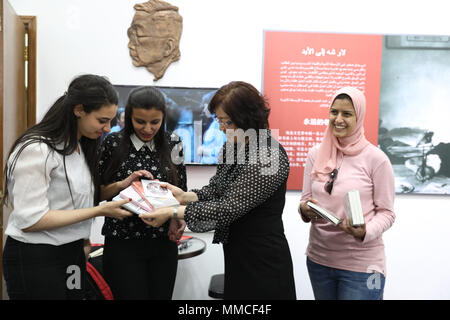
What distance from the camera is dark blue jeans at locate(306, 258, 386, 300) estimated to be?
1.61 meters

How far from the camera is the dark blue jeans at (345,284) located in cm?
161

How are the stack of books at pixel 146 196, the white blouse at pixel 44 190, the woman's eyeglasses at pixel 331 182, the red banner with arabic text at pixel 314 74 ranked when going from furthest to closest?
the red banner with arabic text at pixel 314 74
the woman's eyeglasses at pixel 331 182
the stack of books at pixel 146 196
the white blouse at pixel 44 190

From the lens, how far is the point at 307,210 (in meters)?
1.76

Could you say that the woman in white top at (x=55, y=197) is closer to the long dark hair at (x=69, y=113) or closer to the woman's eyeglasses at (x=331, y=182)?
the long dark hair at (x=69, y=113)

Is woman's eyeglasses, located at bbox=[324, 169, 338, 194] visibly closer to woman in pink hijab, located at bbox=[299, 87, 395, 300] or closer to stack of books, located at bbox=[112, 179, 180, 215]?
woman in pink hijab, located at bbox=[299, 87, 395, 300]

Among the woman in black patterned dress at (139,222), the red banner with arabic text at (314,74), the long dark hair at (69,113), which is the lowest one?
the woman in black patterned dress at (139,222)

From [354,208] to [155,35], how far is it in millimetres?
1930

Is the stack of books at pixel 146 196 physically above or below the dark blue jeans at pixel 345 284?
above

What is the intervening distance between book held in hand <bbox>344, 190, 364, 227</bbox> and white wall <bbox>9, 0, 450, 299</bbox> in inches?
52.1

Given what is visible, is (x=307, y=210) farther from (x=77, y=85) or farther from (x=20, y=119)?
(x=20, y=119)

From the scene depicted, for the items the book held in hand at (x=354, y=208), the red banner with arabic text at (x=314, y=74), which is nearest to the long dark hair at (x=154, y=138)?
the book held in hand at (x=354, y=208)

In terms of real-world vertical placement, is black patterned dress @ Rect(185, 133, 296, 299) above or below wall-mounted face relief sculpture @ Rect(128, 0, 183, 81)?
below

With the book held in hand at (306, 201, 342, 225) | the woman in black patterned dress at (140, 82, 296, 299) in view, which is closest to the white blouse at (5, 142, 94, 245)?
the woman in black patterned dress at (140, 82, 296, 299)

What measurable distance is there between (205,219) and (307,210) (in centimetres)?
61
